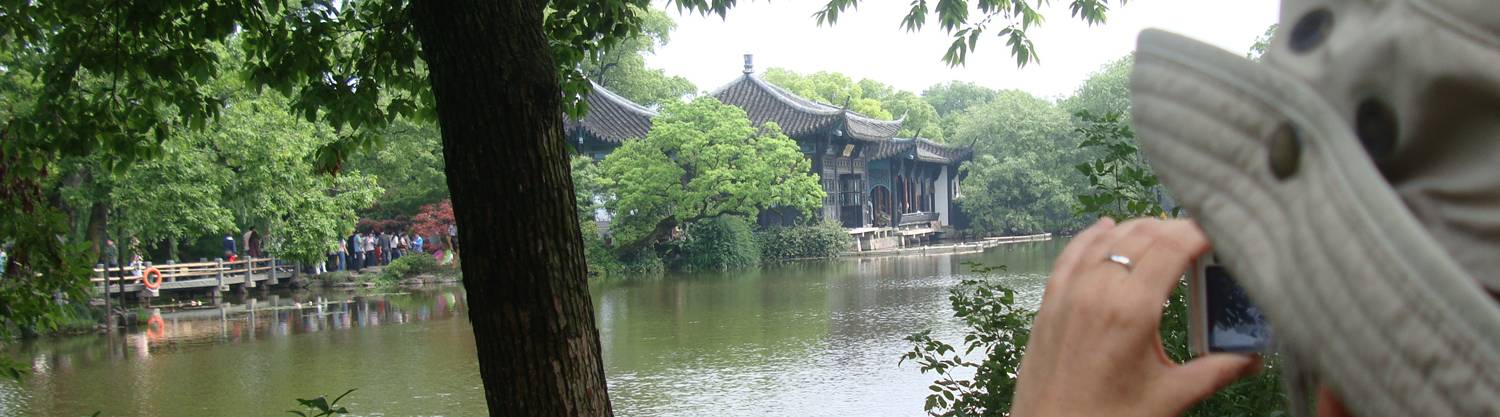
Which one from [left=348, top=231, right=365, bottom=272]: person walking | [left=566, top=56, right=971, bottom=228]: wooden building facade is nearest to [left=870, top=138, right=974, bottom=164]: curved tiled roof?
[left=566, top=56, right=971, bottom=228]: wooden building facade

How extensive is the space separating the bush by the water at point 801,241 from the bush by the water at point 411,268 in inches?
241

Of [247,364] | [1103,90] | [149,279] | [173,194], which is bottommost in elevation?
[247,364]

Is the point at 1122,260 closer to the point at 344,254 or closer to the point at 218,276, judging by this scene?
the point at 218,276

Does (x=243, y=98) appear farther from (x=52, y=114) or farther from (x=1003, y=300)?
(x=1003, y=300)

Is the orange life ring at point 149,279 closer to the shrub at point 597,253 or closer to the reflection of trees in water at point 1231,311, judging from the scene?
the shrub at point 597,253

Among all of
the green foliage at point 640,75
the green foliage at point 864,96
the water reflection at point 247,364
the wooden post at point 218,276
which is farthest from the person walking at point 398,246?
the green foliage at point 864,96

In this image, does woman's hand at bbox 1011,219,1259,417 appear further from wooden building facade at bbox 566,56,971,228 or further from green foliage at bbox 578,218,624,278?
wooden building facade at bbox 566,56,971,228

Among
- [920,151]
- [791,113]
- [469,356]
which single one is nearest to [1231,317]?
[469,356]

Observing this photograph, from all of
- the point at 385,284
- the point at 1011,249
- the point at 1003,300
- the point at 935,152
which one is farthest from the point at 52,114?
the point at 935,152

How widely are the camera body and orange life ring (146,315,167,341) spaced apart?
14171 mm

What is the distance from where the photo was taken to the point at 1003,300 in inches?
133

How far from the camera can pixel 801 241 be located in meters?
22.5

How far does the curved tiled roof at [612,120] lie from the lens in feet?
72.5

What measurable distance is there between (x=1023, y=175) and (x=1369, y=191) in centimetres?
2999
